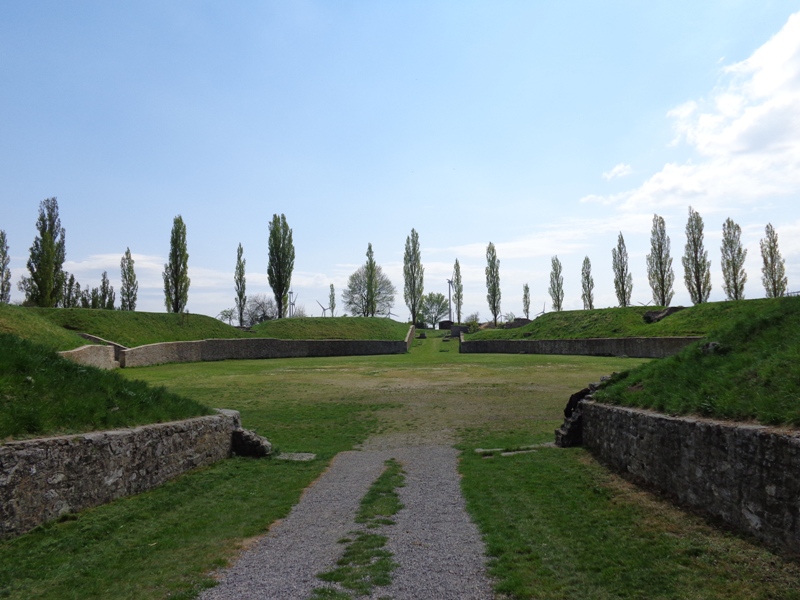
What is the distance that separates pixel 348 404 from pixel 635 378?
12.9 metres

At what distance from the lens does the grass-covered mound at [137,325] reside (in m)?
50.0

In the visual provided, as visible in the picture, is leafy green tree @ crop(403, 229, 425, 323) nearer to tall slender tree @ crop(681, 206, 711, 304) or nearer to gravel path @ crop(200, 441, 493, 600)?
tall slender tree @ crop(681, 206, 711, 304)

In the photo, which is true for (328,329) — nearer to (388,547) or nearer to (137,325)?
(137,325)

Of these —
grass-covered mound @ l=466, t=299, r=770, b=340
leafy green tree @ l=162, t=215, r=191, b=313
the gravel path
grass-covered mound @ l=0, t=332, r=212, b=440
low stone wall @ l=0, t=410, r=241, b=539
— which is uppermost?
leafy green tree @ l=162, t=215, r=191, b=313

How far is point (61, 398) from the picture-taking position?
899cm

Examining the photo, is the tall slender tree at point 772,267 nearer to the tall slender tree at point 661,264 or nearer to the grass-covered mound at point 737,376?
the tall slender tree at point 661,264

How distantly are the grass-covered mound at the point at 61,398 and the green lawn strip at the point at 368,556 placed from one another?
183 inches

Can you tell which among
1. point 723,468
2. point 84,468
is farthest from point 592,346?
point 84,468

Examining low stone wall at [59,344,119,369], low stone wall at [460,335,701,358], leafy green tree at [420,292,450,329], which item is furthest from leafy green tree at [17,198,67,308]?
leafy green tree at [420,292,450,329]

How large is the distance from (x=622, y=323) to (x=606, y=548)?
55135 millimetres

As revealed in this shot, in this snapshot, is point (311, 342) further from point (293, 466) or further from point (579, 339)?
point (293, 466)

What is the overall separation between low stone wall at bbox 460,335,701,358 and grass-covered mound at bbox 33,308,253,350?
2828 cm

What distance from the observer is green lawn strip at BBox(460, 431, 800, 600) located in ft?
17.4

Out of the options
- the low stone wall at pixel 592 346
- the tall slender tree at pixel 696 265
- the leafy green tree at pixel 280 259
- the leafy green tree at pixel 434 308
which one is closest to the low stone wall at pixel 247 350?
the low stone wall at pixel 592 346
